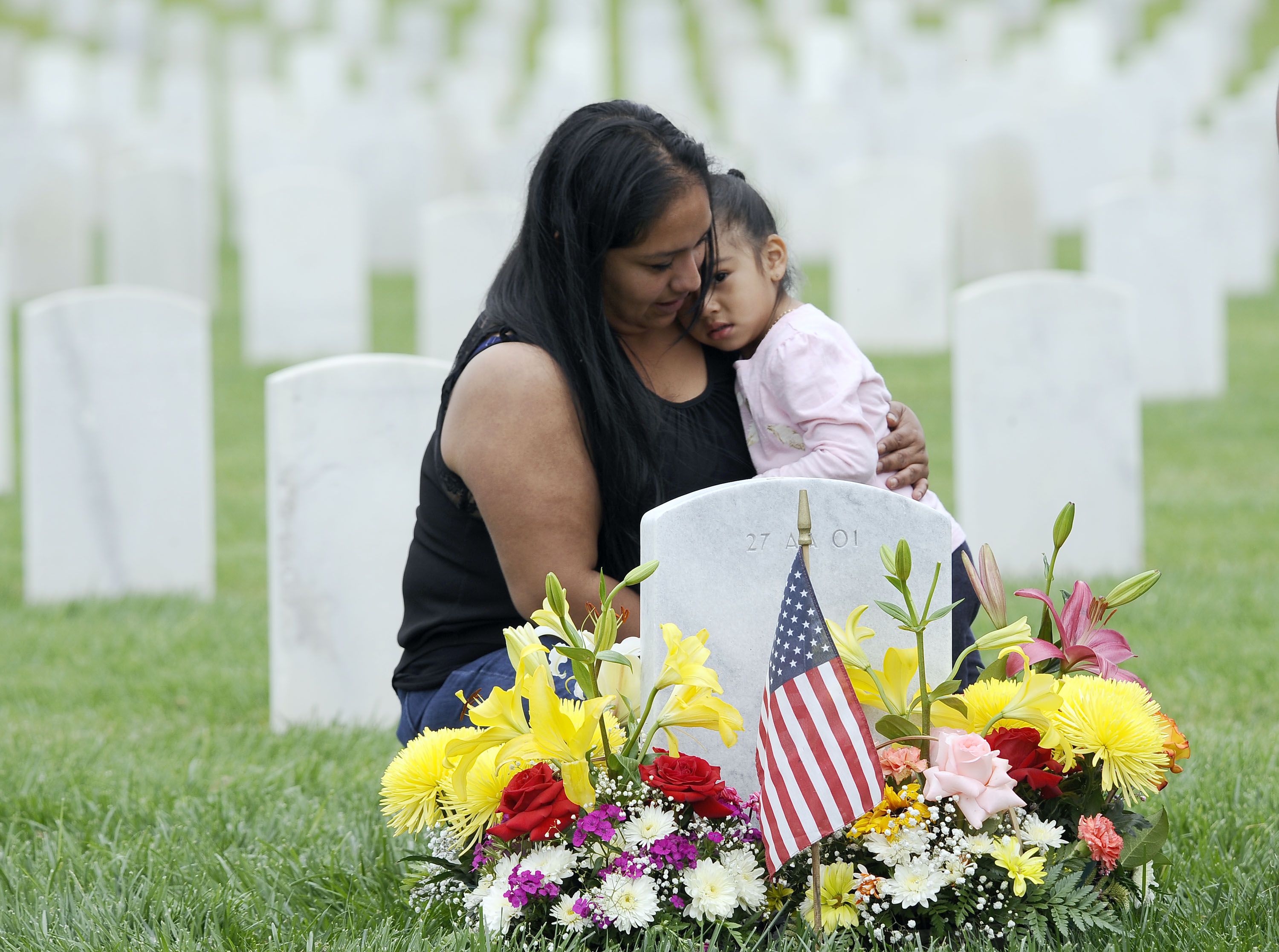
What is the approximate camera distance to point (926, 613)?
2.46 m

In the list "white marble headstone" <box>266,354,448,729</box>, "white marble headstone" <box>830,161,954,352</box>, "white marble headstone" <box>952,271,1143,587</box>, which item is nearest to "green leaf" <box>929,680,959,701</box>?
"white marble headstone" <box>266,354,448,729</box>

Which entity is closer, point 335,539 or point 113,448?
point 335,539

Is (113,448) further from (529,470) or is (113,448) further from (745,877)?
(745,877)

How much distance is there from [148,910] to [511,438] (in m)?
1.11

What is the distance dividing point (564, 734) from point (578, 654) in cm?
13

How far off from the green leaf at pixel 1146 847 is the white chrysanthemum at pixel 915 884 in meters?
0.34

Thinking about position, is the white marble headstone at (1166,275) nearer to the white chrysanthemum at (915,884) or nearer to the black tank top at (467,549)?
the black tank top at (467,549)

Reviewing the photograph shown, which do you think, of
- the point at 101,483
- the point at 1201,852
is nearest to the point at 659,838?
the point at 1201,852

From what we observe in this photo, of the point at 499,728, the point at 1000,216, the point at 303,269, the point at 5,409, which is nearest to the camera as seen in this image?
the point at 499,728

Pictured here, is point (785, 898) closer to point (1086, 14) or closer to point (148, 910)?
point (148, 910)

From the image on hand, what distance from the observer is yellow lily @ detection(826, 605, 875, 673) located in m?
2.47

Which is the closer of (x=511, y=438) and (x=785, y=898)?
(x=785, y=898)

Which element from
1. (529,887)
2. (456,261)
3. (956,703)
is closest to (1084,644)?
(956,703)

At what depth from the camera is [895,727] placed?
8.14ft
